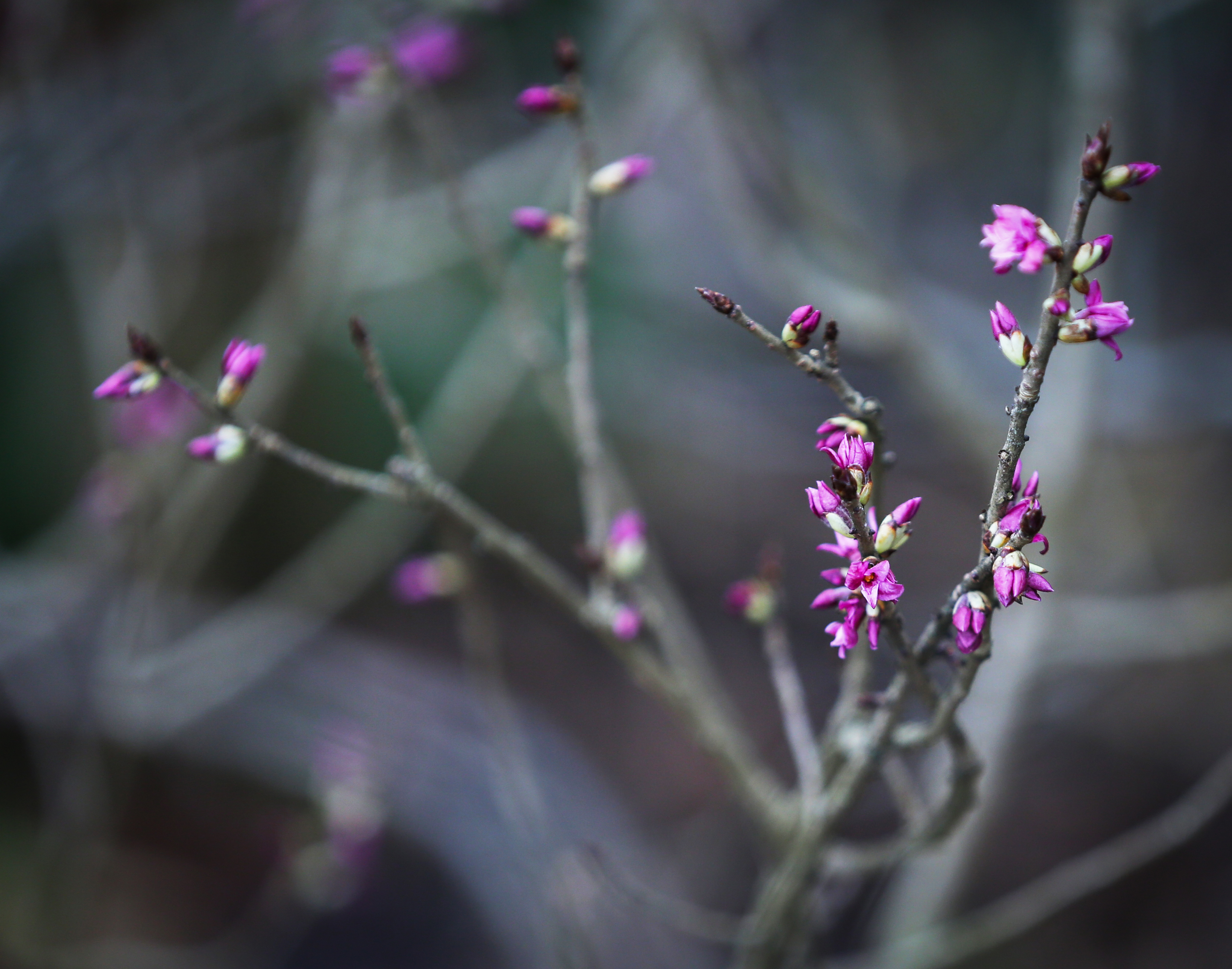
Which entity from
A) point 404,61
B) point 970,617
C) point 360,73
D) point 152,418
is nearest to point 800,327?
point 970,617

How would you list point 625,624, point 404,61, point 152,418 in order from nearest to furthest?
point 625,624
point 404,61
point 152,418

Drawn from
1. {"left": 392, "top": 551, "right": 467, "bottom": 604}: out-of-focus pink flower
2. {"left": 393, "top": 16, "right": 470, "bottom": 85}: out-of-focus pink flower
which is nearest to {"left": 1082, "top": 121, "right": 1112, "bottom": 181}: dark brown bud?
{"left": 392, "top": 551, "right": 467, "bottom": 604}: out-of-focus pink flower

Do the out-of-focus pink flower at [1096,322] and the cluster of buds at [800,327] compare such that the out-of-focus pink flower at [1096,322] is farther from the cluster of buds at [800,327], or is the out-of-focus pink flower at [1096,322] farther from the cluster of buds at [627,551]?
the cluster of buds at [627,551]

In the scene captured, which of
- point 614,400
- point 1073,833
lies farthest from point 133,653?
point 1073,833

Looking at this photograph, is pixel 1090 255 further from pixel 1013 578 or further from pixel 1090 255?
pixel 1013 578

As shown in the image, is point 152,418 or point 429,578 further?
point 152,418
